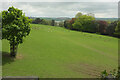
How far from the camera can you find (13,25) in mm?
8914

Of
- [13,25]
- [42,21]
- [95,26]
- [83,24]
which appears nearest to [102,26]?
[95,26]

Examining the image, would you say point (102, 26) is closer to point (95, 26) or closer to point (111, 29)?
point (95, 26)

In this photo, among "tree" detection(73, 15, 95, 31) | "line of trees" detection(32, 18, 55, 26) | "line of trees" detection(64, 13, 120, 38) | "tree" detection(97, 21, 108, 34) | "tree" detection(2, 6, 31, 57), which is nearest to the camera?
"tree" detection(2, 6, 31, 57)

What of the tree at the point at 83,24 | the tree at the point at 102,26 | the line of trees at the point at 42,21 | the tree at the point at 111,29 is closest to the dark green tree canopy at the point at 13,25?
the tree at the point at 111,29

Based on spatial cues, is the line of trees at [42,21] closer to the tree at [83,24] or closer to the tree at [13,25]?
the tree at [83,24]

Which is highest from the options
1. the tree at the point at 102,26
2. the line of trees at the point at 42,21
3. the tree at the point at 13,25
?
the line of trees at the point at 42,21

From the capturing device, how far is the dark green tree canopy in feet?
29.2

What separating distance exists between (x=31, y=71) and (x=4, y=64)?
85.7 inches

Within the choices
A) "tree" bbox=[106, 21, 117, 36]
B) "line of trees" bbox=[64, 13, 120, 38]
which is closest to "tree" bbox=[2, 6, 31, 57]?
"line of trees" bbox=[64, 13, 120, 38]

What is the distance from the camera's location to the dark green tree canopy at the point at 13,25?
351 inches

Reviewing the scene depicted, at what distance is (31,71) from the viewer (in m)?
8.31

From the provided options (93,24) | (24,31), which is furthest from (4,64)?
(93,24)

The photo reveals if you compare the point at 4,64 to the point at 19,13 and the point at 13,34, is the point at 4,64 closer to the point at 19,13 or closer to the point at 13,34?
the point at 13,34

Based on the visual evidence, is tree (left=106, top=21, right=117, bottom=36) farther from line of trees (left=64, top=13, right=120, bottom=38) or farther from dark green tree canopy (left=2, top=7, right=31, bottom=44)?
dark green tree canopy (left=2, top=7, right=31, bottom=44)
